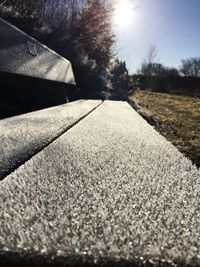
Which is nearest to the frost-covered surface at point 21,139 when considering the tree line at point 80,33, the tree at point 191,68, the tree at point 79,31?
the tree line at point 80,33

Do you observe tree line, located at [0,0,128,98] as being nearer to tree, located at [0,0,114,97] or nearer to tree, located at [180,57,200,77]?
tree, located at [0,0,114,97]

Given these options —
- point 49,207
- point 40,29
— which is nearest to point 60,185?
point 49,207

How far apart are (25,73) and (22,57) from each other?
0.53 ft

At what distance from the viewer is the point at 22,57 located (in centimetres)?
245

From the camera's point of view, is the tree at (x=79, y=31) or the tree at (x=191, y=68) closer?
the tree at (x=79, y=31)

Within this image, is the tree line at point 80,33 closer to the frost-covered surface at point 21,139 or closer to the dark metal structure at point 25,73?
the dark metal structure at point 25,73

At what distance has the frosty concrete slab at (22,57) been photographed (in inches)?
84.7

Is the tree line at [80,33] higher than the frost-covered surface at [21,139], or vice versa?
the tree line at [80,33]

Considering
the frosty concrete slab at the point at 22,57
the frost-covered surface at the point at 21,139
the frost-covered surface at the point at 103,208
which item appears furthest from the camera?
the frosty concrete slab at the point at 22,57

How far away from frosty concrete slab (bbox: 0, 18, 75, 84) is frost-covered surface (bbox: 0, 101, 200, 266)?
132 cm

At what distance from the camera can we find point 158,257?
0.41 metres

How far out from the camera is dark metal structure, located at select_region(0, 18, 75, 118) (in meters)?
2.24

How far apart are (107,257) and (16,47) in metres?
2.21

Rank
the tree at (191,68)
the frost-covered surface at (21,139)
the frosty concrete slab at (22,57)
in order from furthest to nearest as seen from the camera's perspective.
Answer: the tree at (191,68) → the frosty concrete slab at (22,57) → the frost-covered surface at (21,139)
